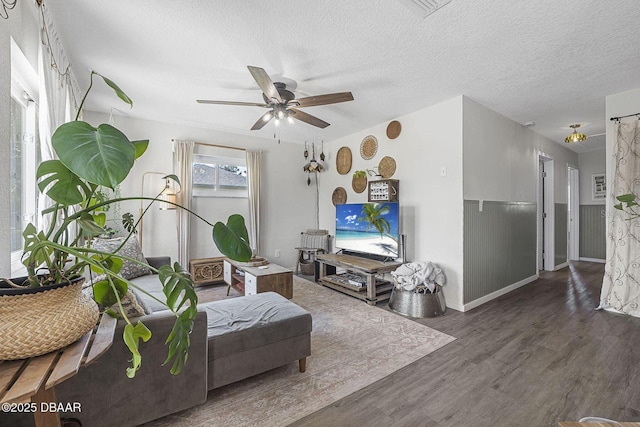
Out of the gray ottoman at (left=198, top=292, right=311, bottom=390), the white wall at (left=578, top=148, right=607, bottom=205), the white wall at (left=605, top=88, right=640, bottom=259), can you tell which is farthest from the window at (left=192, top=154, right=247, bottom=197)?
the white wall at (left=578, top=148, right=607, bottom=205)

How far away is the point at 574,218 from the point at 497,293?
4.23 m

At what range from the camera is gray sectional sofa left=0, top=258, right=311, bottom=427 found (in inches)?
50.4

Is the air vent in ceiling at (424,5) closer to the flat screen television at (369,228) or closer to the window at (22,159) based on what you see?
the flat screen television at (369,228)

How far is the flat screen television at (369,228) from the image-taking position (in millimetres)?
3504

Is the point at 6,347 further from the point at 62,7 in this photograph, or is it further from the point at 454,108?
the point at 454,108

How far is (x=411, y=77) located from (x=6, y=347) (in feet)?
10.3

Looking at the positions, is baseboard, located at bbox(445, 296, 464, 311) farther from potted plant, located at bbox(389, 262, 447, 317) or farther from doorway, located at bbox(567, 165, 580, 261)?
doorway, located at bbox(567, 165, 580, 261)

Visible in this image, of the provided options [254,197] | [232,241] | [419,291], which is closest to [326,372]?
[232,241]

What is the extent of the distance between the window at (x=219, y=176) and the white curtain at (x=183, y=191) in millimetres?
182

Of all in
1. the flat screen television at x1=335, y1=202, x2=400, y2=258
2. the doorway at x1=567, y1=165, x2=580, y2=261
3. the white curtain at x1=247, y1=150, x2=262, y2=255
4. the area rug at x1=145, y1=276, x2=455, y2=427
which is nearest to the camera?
the area rug at x1=145, y1=276, x2=455, y2=427

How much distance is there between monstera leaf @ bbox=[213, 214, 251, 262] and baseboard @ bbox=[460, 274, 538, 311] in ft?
9.83

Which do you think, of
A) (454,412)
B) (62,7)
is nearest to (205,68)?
(62,7)

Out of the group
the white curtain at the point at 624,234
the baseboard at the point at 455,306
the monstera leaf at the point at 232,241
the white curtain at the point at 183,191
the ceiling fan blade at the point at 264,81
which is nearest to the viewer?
the monstera leaf at the point at 232,241

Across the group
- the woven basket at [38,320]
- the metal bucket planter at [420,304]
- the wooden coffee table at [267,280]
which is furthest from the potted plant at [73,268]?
the metal bucket planter at [420,304]
